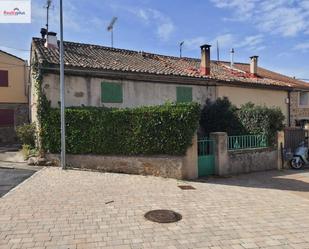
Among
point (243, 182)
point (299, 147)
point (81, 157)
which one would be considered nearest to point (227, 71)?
point (299, 147)

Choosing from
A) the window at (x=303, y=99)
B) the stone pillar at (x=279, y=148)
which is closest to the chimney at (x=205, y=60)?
the stone pillar at (x=279, y=148)

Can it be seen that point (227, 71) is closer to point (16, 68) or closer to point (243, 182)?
point (243, 182)

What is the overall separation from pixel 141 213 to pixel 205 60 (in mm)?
13749

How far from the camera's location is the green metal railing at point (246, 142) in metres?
13.2

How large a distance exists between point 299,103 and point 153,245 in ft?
65.8

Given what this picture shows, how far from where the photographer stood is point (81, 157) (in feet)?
38.0

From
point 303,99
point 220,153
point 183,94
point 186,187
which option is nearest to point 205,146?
point 220,153

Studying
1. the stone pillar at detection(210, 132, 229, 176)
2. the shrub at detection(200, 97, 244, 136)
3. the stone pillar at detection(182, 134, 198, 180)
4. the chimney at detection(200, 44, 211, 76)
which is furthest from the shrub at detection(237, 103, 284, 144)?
the chimney at detection(200, 44, 211, 76)

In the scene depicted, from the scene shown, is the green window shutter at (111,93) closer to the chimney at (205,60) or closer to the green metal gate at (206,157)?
the green metal gate at (206,157)

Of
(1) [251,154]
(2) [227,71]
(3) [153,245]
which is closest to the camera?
(3) [153,245]

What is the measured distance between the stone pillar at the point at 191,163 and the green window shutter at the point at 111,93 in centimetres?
463

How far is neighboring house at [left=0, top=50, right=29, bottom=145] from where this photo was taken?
75.6 feet

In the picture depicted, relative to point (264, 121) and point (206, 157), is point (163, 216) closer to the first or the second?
point (206, 157)

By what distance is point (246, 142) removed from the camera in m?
13.6
